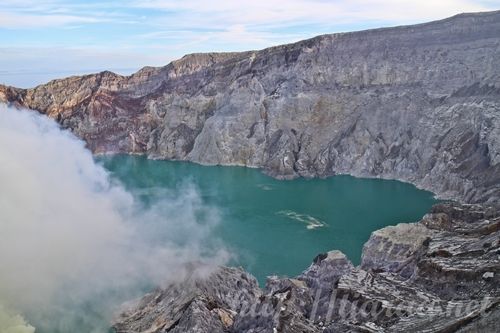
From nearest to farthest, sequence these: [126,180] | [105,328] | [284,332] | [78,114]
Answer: [284,332] → [105,328] → [126,180] → [78,114]

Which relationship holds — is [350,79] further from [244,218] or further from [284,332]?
[284,332]

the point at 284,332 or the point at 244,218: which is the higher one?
the point at 284,332

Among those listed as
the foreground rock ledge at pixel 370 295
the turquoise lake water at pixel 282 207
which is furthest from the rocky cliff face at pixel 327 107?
the foreground rock ledge at pixel 370 295

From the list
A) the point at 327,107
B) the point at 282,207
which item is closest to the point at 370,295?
the point at 282,207

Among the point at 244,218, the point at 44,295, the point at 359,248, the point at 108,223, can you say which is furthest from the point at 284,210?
the point at 44,295

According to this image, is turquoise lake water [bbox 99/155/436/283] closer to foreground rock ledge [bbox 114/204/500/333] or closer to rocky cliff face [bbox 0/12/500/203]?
rocky cliff face [bbox 0/12/500/203]

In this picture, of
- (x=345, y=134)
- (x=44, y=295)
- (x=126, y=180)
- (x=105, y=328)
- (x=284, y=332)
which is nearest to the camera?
(x=284, y=332)

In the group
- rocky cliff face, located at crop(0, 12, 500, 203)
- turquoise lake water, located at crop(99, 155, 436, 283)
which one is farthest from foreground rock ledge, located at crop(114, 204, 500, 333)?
rocky cliff face, located at crop(0, 12, 500, 203)
